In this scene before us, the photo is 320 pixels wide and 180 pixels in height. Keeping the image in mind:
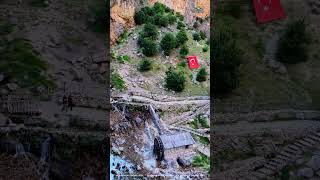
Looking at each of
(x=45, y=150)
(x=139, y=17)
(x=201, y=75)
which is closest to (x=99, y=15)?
(x=139, y=17)

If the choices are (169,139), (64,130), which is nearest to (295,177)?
(169,139)

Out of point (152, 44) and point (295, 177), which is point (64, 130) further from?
point (295, 177)

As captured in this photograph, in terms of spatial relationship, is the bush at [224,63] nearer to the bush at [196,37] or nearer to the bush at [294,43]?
the bush at [196,37]

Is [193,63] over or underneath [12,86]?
over

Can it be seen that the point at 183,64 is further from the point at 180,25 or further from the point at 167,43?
the point at 180,25

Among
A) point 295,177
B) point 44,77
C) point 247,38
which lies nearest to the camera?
point 295,177

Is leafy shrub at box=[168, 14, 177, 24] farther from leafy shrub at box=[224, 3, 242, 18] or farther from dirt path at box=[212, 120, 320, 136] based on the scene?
dirt path at box=[212, 120, 320, 136]
